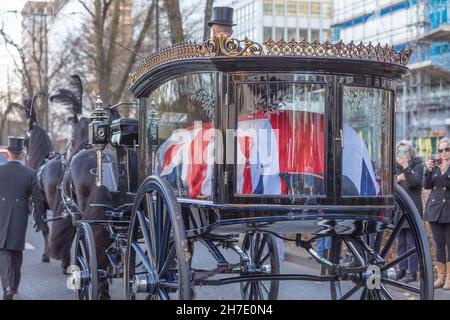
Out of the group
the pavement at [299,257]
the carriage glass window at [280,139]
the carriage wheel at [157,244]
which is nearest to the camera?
the carriage wheel at [157,244]

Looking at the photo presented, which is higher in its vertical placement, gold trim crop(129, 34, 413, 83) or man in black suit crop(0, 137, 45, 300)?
gold trim crop(129, 34, 413, 83)

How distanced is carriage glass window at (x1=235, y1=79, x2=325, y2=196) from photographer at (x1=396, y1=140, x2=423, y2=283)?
15.5 feet

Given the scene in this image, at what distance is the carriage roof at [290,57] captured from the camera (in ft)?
17.9

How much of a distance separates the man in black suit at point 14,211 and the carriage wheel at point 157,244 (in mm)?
3354

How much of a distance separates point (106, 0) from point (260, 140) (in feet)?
73.3

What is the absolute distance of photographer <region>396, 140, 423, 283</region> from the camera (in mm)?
10023

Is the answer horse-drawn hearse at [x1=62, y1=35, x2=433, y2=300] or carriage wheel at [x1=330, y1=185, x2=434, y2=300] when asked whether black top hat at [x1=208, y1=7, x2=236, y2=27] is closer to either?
horse-drawn hearse at [x1=62, y1=35, x2=433, y2=300]

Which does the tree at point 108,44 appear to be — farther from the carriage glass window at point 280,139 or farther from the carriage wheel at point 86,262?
the carriage glass window at point 280,139

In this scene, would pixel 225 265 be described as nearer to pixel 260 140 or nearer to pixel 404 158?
pixel 260 140

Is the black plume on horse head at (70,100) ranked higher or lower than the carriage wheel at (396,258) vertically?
higher

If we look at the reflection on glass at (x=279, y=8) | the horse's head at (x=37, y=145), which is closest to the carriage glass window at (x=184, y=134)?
the horse's head at (x=37, y=145)

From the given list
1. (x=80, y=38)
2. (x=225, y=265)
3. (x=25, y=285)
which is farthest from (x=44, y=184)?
(x=80, y=38)

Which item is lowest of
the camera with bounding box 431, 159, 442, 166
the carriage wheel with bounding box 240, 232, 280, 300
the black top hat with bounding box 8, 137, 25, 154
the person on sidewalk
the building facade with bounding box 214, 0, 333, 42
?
the carriage wheel with bounding box 240, 232, 280, 300

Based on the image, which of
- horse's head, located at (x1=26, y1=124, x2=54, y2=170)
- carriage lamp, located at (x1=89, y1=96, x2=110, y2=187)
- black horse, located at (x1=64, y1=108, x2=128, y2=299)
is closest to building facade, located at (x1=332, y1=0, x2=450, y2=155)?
horse's head, located at (x1=26, y1=124, x2=54, y2=170)
